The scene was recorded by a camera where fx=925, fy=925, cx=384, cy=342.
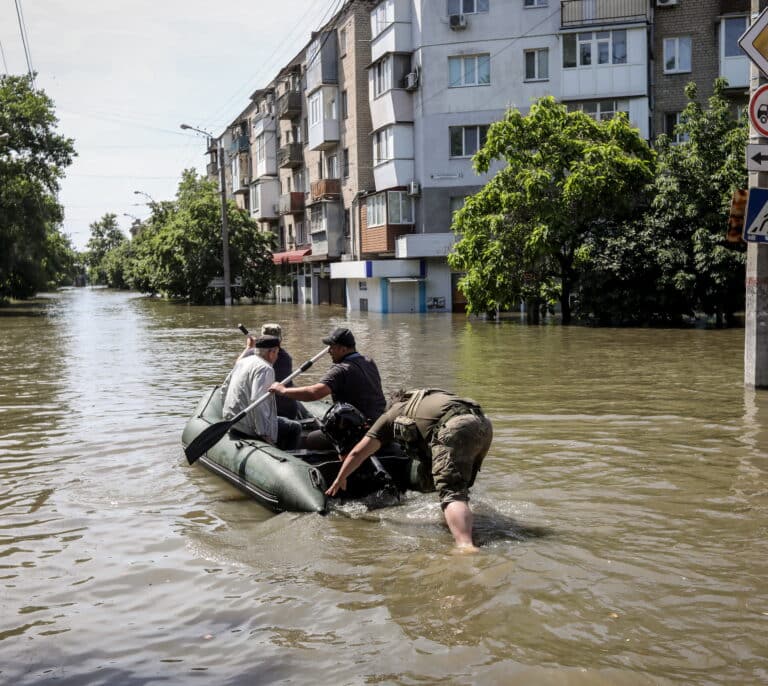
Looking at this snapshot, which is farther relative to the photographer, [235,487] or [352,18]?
[352,18]

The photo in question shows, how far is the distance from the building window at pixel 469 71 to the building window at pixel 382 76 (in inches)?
116

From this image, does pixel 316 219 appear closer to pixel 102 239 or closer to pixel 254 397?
pixel 254 397

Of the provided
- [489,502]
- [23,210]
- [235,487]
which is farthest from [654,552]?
[23,210]

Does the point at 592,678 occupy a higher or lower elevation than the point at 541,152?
lower

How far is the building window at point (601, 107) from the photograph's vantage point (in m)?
36.3

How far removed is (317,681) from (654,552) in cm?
290

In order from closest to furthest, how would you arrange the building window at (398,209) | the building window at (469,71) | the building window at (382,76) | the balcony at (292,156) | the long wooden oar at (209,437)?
1. the long wooden oar at (209,437)
2. the building window at (469,71)
3. the building window at (382,76)
4. the building window at (398,209)
5. the balcony at (292,156)

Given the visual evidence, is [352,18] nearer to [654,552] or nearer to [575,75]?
[575,75]

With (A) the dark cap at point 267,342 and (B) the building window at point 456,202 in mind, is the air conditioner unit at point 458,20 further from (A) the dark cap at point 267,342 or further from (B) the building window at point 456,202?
(A) the dark cap at point 267,342

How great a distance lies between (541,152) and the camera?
97.3 ft

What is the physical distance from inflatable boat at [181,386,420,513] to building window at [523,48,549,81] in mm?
31877

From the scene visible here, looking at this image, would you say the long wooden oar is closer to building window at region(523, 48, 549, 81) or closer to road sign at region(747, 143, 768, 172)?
road sign at region(747, 143, 768, 172)

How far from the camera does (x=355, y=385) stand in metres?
7.74

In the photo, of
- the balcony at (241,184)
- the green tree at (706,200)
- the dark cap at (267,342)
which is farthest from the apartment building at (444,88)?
the dark cap at (267,342)
